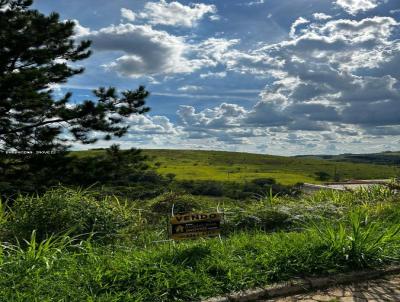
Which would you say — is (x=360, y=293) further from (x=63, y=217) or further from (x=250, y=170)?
(x=250, y=170)

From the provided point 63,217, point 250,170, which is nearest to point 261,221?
point 63,217

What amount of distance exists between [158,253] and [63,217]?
156 centimetres

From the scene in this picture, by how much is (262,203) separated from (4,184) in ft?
35.5

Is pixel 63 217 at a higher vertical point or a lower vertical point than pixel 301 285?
higher

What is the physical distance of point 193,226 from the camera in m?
5.43

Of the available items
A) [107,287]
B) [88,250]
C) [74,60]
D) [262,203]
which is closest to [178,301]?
[107,287]

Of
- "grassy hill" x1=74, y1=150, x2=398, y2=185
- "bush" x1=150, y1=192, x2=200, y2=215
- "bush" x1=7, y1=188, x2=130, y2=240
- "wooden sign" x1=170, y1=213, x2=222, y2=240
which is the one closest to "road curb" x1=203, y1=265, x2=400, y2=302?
"wooden sign" x1=170, y1=213, x2=222, y2=240

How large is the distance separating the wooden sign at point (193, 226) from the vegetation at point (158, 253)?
149 mm

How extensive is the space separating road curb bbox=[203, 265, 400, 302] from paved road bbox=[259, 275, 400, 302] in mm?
74

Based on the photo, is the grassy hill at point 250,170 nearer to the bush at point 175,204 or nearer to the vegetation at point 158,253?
the bush at point 175,204

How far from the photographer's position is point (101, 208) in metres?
6.43

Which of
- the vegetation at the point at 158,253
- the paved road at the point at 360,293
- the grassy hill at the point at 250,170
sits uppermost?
the vegetation at the point at 158,253

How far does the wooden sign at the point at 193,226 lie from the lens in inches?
210

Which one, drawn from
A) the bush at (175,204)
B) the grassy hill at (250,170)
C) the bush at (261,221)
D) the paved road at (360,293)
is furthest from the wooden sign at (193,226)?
the grassy hill at (250,170)
